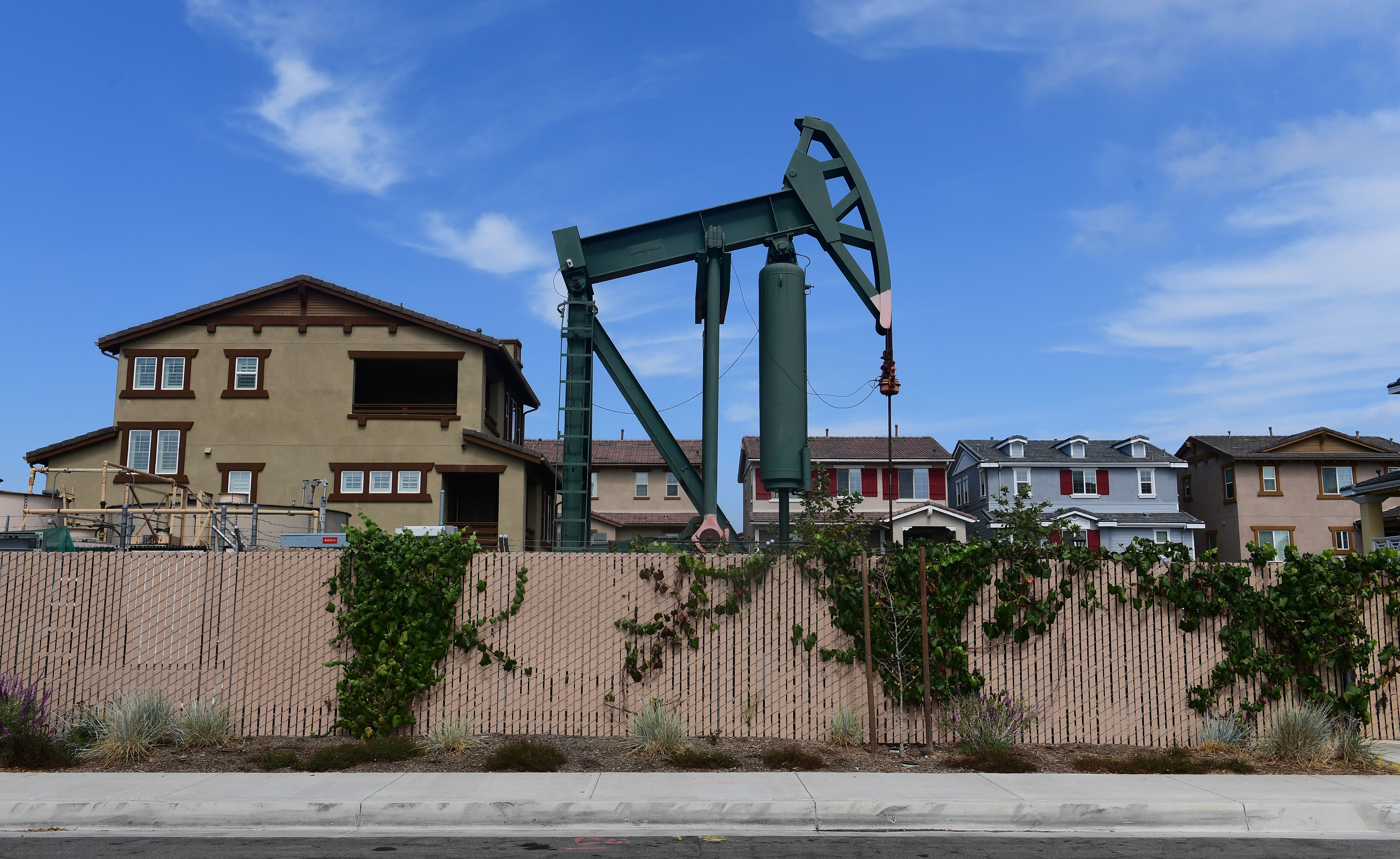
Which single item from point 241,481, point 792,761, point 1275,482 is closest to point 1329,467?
point 1275,482

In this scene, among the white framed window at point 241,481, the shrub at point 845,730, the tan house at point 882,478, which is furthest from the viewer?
the tan house at point 882,478

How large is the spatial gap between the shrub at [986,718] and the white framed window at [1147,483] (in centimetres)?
4095

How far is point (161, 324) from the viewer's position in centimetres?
2986

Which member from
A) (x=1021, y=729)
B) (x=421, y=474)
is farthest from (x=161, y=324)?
(x=1021, y=729)

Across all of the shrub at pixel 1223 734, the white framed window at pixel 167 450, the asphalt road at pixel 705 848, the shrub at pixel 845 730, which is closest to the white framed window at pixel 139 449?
the white framed window at pixel 167 450

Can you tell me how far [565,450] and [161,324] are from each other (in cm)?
1755

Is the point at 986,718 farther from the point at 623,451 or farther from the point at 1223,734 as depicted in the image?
the point at 623,451

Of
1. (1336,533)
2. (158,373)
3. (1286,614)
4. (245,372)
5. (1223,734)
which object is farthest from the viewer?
(1336,533)

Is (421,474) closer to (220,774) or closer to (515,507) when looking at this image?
(515,507)

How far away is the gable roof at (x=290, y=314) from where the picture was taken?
29797 millimetres

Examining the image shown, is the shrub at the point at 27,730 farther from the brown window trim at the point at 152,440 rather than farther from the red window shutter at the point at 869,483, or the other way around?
the red window shutter at the point at 869,483

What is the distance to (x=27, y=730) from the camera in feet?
36.3

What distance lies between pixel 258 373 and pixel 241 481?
10.8 ft

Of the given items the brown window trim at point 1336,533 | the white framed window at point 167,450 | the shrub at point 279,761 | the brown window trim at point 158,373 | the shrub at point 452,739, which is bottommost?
the shrub at point 279,761
